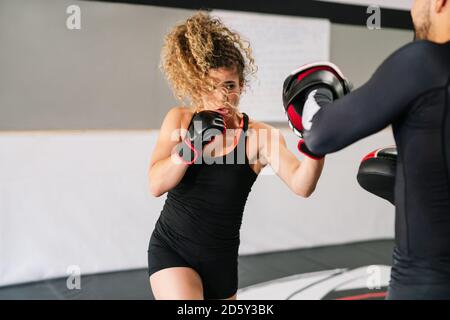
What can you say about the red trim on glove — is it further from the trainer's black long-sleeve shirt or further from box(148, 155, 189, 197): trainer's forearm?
box(148, 155, 189, 197): trainer's forearm

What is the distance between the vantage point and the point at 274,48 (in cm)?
340

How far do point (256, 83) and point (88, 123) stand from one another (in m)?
1.14

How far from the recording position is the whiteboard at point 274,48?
333 centimetres

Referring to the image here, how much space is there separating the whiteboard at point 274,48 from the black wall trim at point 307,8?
1.8 inches

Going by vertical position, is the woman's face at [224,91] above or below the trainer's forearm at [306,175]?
above

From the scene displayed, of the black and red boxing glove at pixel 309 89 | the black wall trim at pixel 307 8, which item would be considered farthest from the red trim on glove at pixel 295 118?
the black wall trim at pixel 307 8

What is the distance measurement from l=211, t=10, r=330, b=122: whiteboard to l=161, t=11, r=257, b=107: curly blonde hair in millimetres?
1693

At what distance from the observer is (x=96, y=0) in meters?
2.92

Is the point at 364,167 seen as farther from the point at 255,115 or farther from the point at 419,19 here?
the point at 255,115

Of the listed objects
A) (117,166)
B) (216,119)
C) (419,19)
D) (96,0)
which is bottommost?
(117,166)

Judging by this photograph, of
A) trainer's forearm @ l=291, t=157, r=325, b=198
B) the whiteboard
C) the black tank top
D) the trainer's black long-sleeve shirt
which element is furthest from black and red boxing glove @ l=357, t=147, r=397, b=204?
the whiteboard

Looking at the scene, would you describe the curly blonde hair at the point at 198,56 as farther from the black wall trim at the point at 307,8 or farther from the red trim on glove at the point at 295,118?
the black wall trim at the point at 307,8

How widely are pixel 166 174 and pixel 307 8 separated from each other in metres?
2.42
